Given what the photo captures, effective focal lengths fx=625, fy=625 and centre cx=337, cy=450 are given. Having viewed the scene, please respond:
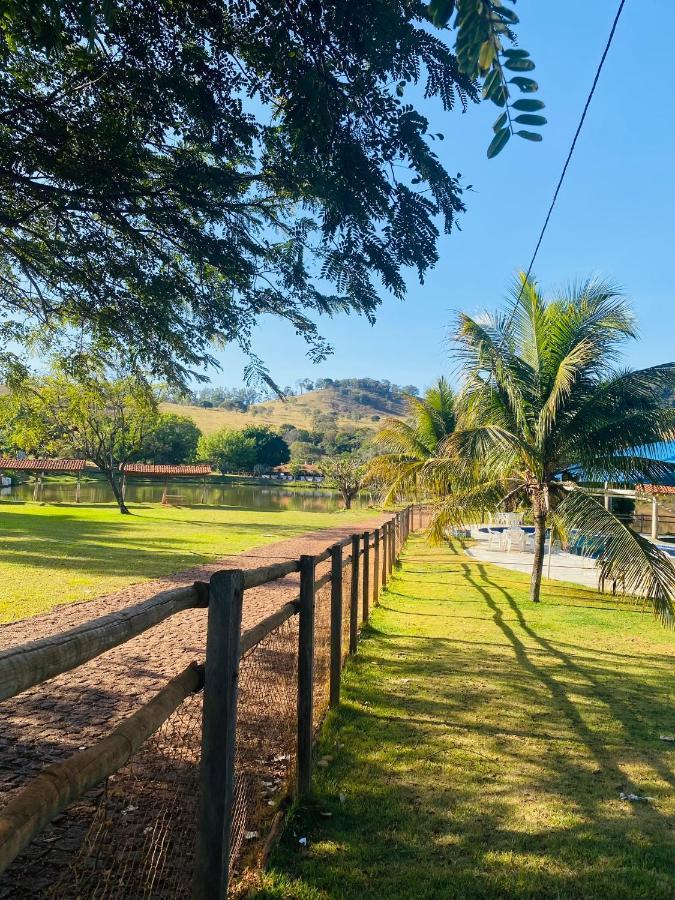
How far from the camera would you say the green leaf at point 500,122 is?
7.47ft

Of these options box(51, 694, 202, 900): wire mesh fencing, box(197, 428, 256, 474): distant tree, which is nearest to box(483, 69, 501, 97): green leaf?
box(51, 694, 202, 900): wire mesh fencing

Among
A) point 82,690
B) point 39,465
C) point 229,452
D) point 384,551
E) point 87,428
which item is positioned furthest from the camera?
point 229,452

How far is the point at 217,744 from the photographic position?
2.31 metres

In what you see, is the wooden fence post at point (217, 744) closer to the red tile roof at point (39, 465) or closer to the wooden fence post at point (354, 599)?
the wooden fence post at point (354, 599)

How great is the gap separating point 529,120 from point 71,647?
2.28 m

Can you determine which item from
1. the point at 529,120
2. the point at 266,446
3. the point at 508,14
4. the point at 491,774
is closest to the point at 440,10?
the point at 508,14

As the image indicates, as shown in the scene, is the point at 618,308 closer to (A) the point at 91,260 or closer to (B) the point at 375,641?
(B) the point at 375,641

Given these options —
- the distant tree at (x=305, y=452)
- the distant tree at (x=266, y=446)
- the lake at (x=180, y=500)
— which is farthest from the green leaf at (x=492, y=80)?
the distant tree at (x=305, y=452)

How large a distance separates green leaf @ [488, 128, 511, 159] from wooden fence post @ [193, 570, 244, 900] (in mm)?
1847

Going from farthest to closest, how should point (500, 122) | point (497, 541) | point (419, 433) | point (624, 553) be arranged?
point (419, 433) → point (497, 541) → point (624, 553) → point (500, 122)

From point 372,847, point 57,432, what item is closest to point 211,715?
point 372,847

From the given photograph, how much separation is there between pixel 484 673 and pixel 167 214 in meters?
5.43

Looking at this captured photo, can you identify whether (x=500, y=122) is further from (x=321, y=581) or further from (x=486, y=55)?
(x=321, y=581)

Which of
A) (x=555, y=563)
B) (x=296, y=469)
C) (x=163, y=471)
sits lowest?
(x=555, y=563)
